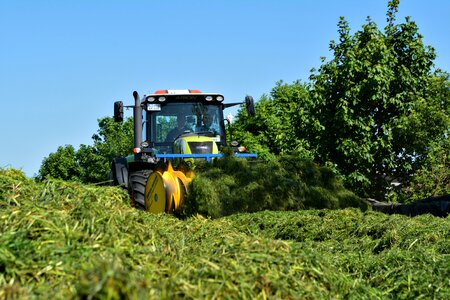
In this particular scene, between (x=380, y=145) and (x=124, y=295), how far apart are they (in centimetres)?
2043

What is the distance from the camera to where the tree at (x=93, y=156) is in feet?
205

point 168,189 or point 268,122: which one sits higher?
point 268,122

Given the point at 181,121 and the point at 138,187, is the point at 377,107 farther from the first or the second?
the point at 138,187

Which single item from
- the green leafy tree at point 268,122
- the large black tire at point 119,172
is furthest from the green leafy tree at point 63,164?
the large black tire at point 119,172

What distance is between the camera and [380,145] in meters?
23.1

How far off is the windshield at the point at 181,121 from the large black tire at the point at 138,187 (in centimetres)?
100

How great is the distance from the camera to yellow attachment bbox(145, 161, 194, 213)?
13562 mm

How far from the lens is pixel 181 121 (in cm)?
1605

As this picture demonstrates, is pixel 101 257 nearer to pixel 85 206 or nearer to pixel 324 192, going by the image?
pixel 85 206

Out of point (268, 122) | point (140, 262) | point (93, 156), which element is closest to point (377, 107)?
point (140, 262)

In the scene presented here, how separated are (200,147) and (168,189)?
75.7 inches

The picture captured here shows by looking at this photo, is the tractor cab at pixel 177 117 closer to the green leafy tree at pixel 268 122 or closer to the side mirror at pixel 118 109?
the side mirror at pixel 118 109

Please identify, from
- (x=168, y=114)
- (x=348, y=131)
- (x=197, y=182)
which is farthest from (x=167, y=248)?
(x=348, y=131)

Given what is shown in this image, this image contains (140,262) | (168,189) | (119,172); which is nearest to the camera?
(140,262)
